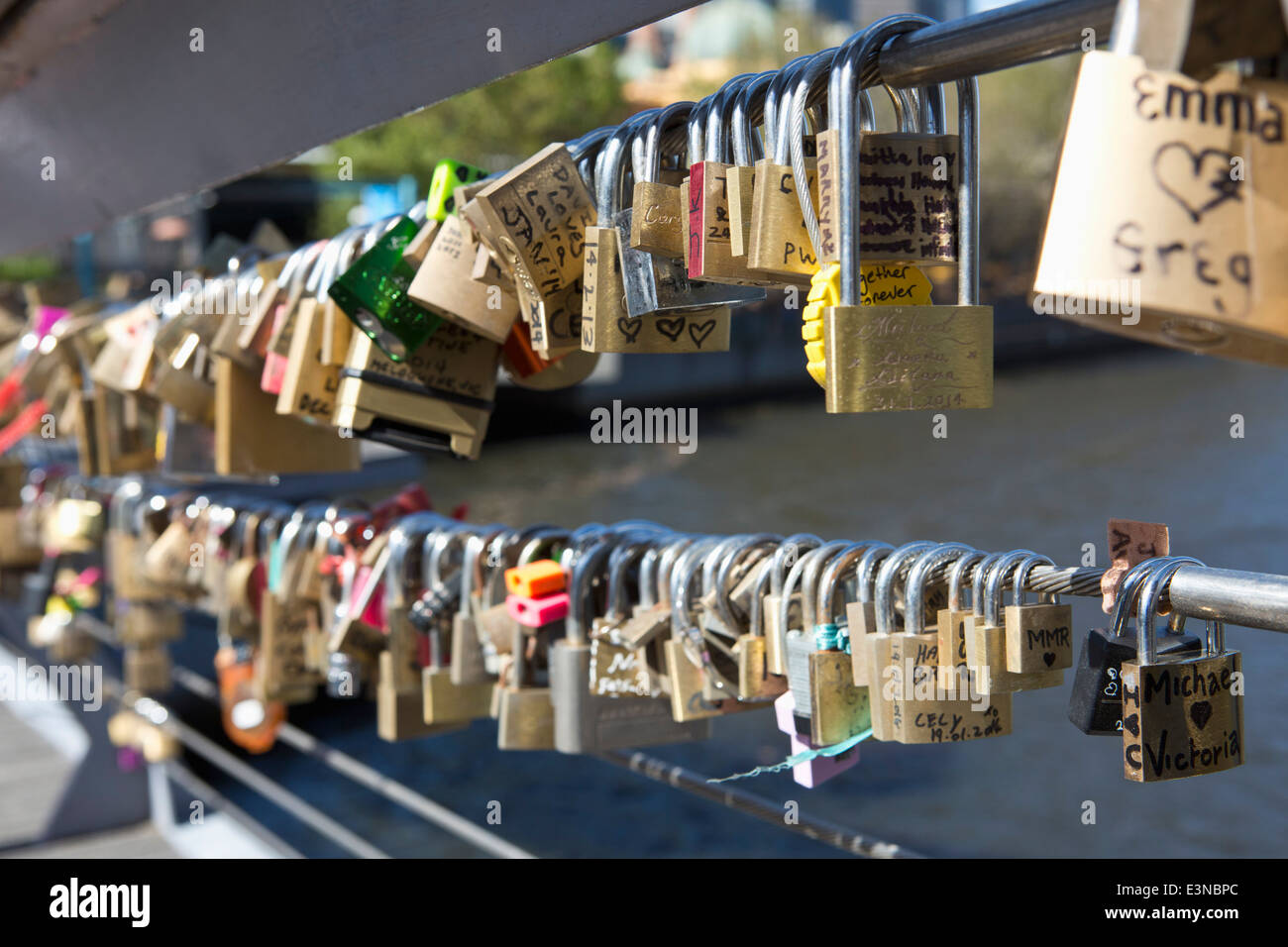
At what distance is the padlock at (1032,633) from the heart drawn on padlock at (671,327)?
366 millimetres

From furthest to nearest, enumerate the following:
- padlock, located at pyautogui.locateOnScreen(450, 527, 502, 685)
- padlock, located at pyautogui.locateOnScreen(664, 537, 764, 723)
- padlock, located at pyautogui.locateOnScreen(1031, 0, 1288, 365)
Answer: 1. padlock, located at pyautogui.locateOnScreen(450, 527, 502, 685)
2. padlock, located at pyautogui.locateOnScreen(664, 537, 764, 723)
3. padlock, located at pyautogui.locateOnScreen(1031, 0, 1288, 365)

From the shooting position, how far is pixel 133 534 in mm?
2623

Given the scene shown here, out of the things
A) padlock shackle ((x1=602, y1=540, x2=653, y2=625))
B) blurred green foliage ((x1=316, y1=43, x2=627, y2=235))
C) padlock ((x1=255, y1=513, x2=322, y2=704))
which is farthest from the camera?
blurred green foliage ((x1=316, y1=43, x2=627, y2=235))

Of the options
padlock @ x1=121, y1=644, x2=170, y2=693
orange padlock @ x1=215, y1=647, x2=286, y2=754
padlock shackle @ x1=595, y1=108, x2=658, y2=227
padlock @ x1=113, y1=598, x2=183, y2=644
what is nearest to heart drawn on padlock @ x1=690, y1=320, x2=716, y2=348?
padlock shackle @ x1=595, y1=108, x2=658, y2=227

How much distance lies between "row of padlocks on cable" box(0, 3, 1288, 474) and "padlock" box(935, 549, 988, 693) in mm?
216

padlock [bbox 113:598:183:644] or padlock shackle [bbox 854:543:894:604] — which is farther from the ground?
padlock shackle [bbox 854:543:894:604]

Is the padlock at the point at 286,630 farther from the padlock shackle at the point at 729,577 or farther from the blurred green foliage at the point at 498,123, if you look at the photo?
the blurred green foliage at the point at 498,123

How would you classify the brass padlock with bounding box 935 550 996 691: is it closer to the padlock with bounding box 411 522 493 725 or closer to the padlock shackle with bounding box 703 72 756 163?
the padlock shackle with bounding box 703 72 756 163

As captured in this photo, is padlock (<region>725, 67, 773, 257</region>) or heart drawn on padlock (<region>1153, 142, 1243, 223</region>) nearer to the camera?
heart drawn on padlock (<region>1153, 142, 1243, 223</region>)

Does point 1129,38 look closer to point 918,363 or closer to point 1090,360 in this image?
point 918,363

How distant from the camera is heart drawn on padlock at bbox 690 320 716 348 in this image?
1137 millimetres

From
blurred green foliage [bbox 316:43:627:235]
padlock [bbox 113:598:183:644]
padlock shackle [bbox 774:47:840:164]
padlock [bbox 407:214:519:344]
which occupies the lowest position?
padlock [bbox 113:598:183:644]

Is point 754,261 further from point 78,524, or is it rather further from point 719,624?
point 78,524

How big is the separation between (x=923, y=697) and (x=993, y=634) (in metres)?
0.08
